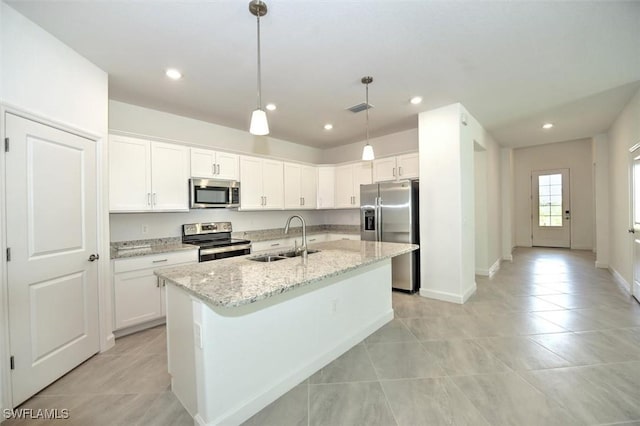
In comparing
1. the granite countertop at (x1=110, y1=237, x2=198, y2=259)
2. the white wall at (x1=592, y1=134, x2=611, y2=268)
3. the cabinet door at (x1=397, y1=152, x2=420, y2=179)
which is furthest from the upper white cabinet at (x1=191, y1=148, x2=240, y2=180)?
the white wall at (x1=592, y1=134, x2=611, y2=268)

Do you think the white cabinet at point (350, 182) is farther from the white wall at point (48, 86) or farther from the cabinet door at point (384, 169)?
the white wall at point (48, 86)

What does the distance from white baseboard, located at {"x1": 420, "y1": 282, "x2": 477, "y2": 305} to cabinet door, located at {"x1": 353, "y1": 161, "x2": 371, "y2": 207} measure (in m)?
1.89

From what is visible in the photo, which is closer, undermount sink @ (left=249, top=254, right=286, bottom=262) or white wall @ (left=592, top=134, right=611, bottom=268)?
undermount sink @ (left=249, top=254, right=286, bottom=262)

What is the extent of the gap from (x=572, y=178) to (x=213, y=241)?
9.54 meters

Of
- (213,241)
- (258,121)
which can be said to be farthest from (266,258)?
(213,241)

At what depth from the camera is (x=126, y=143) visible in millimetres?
3115

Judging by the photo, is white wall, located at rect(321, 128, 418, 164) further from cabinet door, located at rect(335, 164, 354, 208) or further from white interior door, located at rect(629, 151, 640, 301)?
white interior door, located at rect(629, 151, 640, 301)

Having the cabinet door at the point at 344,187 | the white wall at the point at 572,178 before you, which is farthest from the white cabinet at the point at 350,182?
the white wall at the point at 572,178

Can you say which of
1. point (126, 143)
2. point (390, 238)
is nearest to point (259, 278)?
point (126, 143)

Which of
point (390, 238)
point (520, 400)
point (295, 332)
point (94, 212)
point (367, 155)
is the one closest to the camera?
point (520, 400)

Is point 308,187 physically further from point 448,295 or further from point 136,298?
point 136,298

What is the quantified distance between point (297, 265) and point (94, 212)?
6.46 feet

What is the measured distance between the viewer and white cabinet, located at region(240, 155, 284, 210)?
14.0ft

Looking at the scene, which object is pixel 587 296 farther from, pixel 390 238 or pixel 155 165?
pixel 155 165
